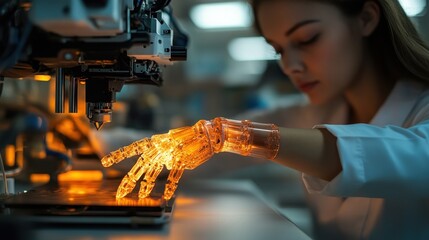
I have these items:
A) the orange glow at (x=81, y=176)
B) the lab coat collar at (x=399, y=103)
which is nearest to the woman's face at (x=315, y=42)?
the lab coat collar at (x=399, y=103)

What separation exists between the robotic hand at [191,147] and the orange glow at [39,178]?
1.41 ft

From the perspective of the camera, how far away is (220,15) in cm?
360

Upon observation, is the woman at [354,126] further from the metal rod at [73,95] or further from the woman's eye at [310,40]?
the metal rod at [73,95]

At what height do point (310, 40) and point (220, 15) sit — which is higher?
point (220, 15)

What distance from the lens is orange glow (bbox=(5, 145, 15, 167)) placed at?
1.02 meters

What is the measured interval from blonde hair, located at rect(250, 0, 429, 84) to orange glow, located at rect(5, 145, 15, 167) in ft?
2.75

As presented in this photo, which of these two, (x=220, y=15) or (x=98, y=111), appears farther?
(x=220, y=15)

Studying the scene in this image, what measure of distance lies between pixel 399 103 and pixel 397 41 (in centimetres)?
17

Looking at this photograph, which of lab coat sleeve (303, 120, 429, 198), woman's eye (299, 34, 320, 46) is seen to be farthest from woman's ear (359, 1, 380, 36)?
lab coat sleeve (303, 120, 429, 198)

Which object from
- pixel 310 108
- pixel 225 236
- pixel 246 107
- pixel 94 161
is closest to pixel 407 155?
pixel 225 236

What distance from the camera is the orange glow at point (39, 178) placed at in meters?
1.07

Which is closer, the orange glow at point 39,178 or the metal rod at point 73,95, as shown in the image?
the metal rod at point 73,95

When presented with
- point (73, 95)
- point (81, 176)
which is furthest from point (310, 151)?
point (81, 176)

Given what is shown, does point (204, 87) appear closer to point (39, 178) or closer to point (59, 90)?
point (39, 178)
